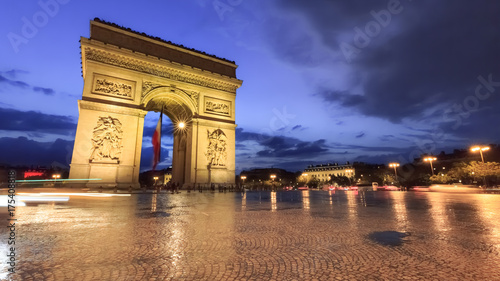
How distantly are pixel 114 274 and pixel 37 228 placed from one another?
3.22m

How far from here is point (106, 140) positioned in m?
18.2

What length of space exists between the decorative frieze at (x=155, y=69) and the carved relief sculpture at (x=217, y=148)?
5111 mm

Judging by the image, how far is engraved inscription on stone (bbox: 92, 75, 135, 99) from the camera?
747 inches

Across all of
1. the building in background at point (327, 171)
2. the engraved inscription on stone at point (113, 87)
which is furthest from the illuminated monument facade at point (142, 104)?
the building in background at point (327, 171)

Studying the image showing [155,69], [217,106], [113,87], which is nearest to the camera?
[113,87]

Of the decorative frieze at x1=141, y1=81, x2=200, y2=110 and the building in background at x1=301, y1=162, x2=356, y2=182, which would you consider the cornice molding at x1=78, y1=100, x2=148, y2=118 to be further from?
the building in background at x1=301, y1=162, x2=356, y2=182

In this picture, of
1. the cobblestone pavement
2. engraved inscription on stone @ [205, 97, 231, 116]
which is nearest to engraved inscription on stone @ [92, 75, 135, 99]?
engraved inscription on stone @ [205, 97, 231, 116]

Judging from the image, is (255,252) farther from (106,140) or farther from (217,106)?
(217,106)

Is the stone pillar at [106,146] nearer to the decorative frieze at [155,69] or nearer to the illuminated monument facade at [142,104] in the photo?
the illuminated monument facade at [142,104]

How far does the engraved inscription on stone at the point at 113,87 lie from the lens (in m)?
19.0

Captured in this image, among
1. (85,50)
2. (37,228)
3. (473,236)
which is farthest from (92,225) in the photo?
(85,50)

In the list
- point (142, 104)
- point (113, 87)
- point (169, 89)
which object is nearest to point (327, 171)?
point (169, 89)

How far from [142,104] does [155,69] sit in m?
3.72

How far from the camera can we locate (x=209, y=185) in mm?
21938
